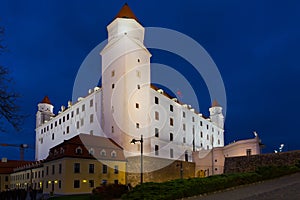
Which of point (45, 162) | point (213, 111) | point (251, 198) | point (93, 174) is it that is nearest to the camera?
point (251, 198)

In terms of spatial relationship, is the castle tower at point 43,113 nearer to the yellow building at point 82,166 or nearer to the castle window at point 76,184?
the yellow building at point 82,166

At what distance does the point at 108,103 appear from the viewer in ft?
176

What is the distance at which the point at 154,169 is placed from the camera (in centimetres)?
4978

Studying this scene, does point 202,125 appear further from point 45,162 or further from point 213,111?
point 45,162

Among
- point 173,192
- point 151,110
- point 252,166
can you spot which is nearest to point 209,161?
point 151,110

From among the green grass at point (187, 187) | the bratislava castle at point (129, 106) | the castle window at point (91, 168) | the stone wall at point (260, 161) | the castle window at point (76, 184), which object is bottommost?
the castle window at point (76, 184)

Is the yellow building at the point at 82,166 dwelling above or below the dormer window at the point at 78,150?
below

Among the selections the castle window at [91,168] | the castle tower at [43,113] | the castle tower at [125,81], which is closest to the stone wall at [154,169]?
the castle tower at [125,81]

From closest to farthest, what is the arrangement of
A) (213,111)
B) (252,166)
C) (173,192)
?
(173,192) < (252,166) < (213,111)

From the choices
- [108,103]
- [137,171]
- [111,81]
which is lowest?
[137,171]

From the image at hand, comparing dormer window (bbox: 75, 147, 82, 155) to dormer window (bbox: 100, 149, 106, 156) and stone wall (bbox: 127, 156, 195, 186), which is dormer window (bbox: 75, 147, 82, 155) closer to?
dormer window (bbox: 100, 149, 106, 156)

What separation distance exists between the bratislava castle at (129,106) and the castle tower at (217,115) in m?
23.6

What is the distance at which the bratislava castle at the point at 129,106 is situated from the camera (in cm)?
5153

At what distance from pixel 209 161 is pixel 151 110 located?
1376 centimetres
